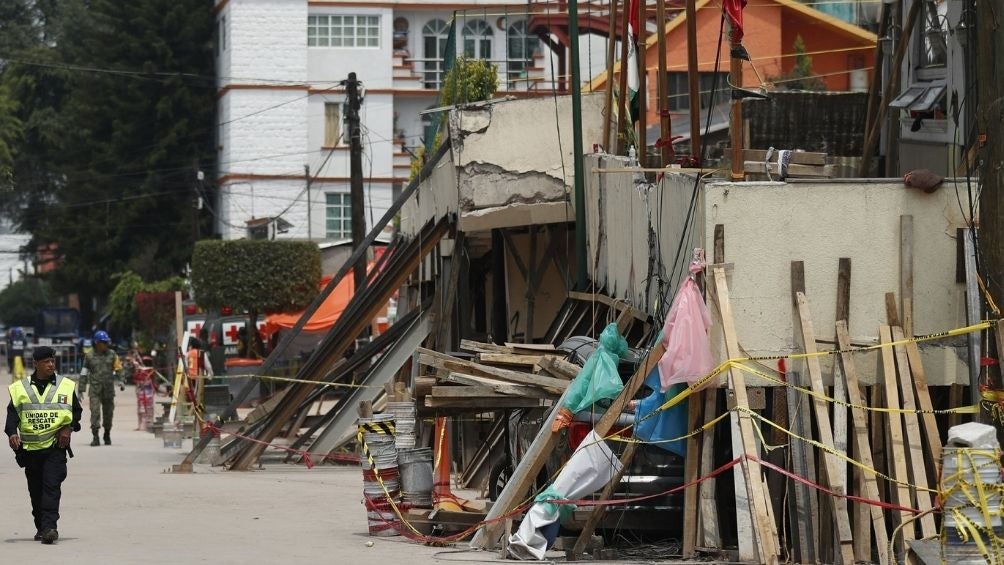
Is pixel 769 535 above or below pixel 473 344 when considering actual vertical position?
below

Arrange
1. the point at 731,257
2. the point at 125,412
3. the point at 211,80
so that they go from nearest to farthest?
the point at 731,257 < the point at 125,412 < the point at 211,80

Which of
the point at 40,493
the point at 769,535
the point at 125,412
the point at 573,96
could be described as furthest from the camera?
the point at 125,412

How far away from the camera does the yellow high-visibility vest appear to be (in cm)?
1366

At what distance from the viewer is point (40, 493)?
13617 mm

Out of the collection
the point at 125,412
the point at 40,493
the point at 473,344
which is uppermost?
the point at 473,344

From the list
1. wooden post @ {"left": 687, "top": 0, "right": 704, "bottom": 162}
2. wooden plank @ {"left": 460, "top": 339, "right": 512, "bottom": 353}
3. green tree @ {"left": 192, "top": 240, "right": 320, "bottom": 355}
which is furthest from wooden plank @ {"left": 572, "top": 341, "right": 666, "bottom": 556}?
green tree @ {"left": 192, "top": 240, "right": 320, "bottom": 355}

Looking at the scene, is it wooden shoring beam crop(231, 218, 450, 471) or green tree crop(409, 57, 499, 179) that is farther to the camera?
green tree crop(409, 57, 499, 179)

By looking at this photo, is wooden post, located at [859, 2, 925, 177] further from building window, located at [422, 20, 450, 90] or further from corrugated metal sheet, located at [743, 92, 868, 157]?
building window, located at [422, 20, 450, 90]

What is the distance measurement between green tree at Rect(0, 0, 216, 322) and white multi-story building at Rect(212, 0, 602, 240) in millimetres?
2818

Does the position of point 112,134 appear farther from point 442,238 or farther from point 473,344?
point 473,344

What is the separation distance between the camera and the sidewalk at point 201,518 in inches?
488

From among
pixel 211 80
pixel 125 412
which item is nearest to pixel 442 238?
pixel 125 412

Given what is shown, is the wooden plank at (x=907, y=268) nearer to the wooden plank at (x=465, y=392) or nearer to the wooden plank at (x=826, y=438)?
the wooden plank at (x=826, y=438)

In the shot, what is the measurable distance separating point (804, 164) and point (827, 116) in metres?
9.41
